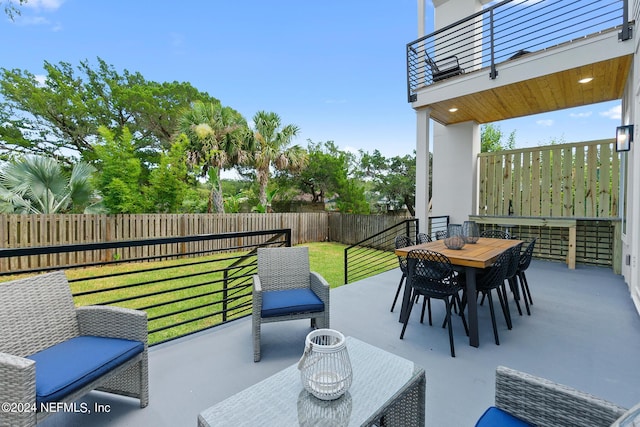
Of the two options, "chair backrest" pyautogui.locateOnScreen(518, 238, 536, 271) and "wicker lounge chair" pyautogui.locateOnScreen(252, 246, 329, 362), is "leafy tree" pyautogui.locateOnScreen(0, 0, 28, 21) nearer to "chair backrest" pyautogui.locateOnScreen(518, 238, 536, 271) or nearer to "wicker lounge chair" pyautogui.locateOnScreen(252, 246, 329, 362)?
"wicker lounge chair" pyautogui.locateOnScreen(252, 246, 329, 362)

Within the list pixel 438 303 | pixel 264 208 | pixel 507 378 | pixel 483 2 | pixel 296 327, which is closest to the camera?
pixel 507 378

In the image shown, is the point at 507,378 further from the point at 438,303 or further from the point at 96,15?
the point at 96,15

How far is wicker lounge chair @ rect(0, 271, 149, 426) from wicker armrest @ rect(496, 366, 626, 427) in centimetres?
194

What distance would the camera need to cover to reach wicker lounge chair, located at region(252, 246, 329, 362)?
92.7 inches

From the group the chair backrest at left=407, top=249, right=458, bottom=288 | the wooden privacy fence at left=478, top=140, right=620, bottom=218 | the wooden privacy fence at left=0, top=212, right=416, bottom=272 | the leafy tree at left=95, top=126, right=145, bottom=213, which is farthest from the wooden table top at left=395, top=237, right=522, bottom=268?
the leafy tree at left=95, top=126, right=145, bottom=213

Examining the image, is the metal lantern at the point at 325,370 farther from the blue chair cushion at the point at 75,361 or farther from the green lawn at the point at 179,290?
the green lawn at the point at 179,290

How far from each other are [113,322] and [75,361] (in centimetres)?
29

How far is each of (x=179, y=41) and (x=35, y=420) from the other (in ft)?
57.4

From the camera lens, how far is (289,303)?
95.9 inches

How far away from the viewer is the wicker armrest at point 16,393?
1192 millimetres

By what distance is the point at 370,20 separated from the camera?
1077cm

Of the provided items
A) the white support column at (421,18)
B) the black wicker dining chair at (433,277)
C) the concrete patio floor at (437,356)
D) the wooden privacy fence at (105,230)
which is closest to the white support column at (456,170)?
the white support column at (421,18)

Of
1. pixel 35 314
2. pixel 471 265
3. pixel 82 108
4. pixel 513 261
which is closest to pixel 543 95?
pixel 513 261

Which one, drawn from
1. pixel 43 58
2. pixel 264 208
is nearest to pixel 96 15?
pixel 43 58
